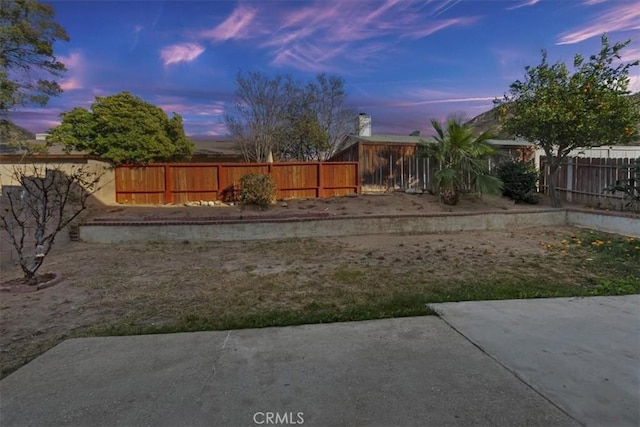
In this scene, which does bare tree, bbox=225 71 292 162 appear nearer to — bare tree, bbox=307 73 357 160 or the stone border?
bare tree, bbox=307 73 357 160

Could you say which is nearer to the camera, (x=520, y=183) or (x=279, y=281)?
(x=279, y=281)

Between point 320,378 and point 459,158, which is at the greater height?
point 459,158

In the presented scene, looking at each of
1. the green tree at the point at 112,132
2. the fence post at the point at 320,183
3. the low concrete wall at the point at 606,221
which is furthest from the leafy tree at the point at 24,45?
the low concrete wall at the point at 606,221

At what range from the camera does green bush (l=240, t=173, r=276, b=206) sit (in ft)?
39.0

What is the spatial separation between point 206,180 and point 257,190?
2808mm

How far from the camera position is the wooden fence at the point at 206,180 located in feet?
43.6

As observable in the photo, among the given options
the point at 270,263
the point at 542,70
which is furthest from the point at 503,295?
the point at 542,70

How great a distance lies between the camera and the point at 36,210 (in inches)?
227

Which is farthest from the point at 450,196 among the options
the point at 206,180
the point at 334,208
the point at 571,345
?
the point at 571,345

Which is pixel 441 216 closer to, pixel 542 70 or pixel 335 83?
pixel 542 70

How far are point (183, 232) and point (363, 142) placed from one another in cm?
814

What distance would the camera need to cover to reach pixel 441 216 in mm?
10070

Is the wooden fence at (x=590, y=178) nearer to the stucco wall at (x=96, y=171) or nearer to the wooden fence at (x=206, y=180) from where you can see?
the wooden fence at (x=206, y=180)

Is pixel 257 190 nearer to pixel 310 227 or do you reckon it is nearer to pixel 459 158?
pixel 310 227
